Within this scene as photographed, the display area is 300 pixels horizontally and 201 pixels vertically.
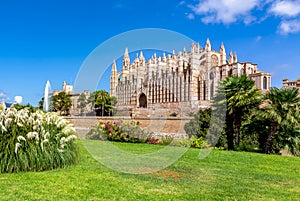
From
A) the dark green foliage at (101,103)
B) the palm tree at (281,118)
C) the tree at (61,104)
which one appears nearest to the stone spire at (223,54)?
the dark green foliage at (101,103)

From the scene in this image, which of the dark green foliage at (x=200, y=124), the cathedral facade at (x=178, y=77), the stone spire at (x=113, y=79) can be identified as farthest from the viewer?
the stone spire at (x=113, y=79)

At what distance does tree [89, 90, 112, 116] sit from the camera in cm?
5961

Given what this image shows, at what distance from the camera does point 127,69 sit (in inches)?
3255

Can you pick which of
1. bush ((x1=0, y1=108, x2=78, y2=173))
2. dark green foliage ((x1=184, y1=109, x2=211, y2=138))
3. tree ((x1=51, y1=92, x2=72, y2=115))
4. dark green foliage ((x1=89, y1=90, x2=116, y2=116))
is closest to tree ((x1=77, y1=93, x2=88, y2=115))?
dark green foliage ((x1=89, y1=90, x2=116, y2=116))

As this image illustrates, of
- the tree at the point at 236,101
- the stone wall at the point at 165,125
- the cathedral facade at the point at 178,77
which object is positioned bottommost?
the stone wall at the point at 165,125

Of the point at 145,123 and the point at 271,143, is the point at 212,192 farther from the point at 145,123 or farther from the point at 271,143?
the point at 145,123

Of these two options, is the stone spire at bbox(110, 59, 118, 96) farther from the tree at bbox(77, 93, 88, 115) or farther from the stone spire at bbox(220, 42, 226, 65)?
the stone spire at bbox(220, 42, 226, 65)

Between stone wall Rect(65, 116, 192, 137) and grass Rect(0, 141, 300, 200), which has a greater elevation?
stone wall Rect(65, 116, 192, 137)

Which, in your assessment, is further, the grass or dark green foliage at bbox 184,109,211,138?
dark green foliage at bbox 184,109,211,138

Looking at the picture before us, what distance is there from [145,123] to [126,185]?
20612mm

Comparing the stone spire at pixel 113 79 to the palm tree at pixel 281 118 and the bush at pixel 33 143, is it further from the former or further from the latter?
the bush at pixel 33 143

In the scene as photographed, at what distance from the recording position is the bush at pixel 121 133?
1862 centimetres

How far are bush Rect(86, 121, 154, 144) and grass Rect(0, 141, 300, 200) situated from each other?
33.2ft

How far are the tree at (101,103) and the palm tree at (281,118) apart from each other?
4539cm
